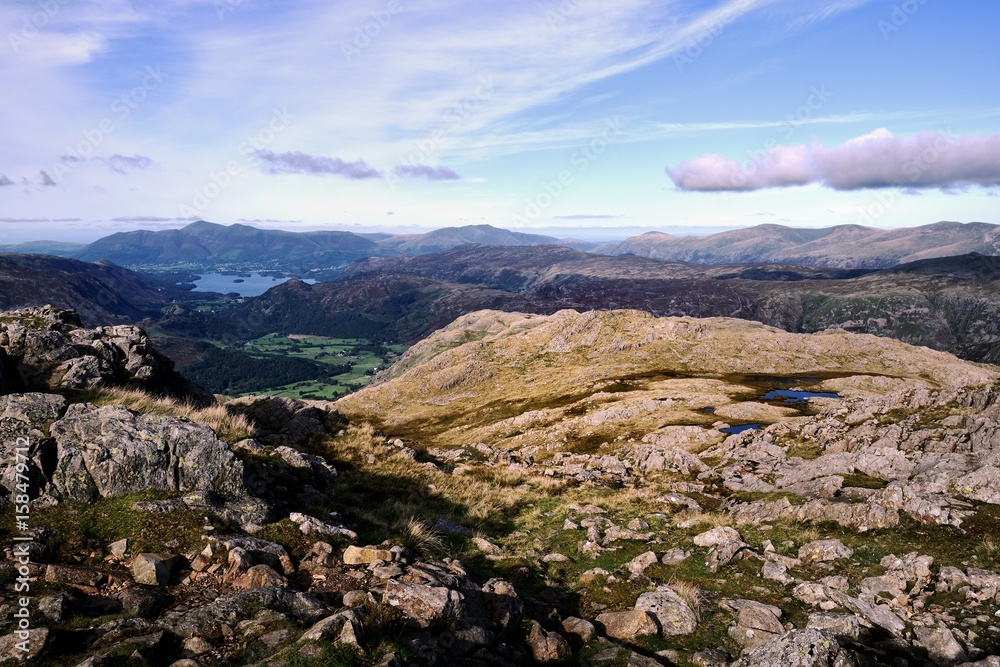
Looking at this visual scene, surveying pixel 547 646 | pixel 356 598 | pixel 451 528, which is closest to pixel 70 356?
pixel 451 528

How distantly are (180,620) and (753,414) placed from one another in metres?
57.8

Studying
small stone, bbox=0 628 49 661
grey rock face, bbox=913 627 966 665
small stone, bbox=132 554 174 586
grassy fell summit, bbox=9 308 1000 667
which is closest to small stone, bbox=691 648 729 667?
grassy fell summit, bbox=9 308 1000 667

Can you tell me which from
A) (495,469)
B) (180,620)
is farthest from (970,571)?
(495,469)

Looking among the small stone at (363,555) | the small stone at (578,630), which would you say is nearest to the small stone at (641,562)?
the small stone at (578,630)

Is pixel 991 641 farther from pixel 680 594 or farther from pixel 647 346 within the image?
pixel 647 346

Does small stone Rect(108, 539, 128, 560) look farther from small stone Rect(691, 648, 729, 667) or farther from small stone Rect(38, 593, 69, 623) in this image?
small stone Rect(691, 648, 729, 667)

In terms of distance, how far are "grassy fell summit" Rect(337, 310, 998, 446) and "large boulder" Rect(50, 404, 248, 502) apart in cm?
4551

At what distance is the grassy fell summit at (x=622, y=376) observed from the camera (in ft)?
210

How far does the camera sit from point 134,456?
1606cm

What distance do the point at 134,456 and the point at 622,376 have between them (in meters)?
83.3

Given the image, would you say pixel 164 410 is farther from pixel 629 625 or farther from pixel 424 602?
pixel 629 625

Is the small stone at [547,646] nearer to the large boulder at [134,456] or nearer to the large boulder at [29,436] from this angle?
the large boulder at [134,456]

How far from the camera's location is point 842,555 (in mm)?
17344

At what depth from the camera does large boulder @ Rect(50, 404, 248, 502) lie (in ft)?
49.4
